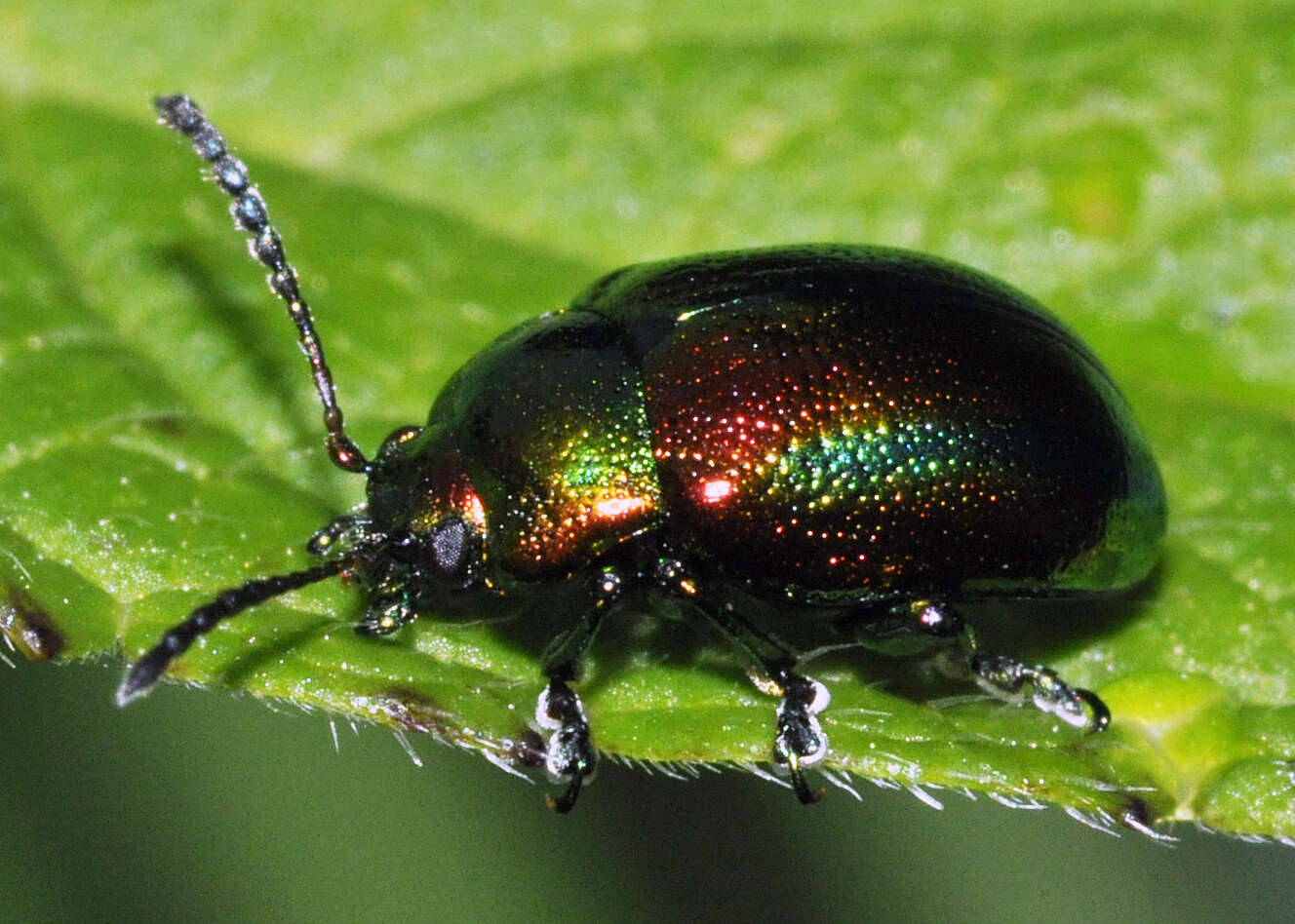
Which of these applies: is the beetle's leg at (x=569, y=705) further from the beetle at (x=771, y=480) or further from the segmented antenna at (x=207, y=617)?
the segmented antenna at (x=207, y=617)

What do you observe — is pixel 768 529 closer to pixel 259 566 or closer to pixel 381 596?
pixel 381 596

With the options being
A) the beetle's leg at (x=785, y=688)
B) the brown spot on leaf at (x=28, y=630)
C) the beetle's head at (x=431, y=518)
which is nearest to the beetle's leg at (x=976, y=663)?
the beetle's leg at (x=785, y=688)

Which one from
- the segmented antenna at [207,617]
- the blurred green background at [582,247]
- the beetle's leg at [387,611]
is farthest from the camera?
the blurred green background at [582,247]

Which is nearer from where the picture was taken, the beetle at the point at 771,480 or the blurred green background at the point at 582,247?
the beetle at the point at 771,480

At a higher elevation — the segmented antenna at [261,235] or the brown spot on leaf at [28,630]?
the segmented antenna at [261,235]

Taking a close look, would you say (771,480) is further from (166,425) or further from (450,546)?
(166,425)

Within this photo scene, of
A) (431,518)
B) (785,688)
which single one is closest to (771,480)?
(785,688)

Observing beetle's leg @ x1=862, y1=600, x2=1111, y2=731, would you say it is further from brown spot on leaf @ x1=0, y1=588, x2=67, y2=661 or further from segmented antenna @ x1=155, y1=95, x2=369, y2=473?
brown spot on leaf @ x1=0, y1=588, x2=67, y2=661
